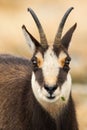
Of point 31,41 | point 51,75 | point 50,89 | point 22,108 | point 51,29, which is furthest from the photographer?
point 51,29

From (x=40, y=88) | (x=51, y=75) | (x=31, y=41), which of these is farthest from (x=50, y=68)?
(x=31, y=41)

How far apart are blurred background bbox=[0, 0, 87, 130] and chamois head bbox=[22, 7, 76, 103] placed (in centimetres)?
619

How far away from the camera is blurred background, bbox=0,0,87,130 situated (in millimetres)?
27812

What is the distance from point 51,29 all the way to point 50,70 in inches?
768

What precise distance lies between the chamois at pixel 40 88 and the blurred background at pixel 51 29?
4909mm

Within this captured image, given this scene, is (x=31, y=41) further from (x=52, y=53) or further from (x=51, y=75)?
(x=51, y=75)

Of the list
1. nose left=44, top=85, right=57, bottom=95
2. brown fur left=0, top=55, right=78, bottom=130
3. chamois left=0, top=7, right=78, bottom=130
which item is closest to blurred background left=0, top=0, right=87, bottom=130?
brown fur left=0, top=55, right=78, bottom=130

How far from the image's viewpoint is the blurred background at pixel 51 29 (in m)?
27.8

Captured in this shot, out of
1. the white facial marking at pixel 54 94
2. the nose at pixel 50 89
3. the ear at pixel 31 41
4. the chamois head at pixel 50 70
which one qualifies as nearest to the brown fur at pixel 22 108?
the white facial marking at pixel 54 94

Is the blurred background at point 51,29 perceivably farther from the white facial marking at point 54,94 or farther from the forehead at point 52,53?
the forehead at point 52,53

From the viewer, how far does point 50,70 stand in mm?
15695

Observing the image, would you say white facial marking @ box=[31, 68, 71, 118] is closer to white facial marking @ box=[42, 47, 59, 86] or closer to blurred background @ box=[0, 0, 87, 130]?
white facial marking @ box=[42, 47, 59, 86]

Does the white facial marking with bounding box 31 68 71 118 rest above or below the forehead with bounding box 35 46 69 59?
below

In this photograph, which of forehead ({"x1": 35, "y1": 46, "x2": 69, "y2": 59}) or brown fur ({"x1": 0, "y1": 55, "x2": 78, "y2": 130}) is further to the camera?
brown fur ({"x1": 0, "y1": 55, "x2": 78, "y2": 130})
